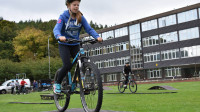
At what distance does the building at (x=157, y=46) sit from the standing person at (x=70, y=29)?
47.8m

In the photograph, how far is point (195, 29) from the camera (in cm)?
5178

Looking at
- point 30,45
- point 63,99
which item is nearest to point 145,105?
point 63,99

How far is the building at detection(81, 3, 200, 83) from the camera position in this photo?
52.7m

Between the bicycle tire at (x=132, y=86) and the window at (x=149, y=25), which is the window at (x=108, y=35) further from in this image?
the bicycle tire at (x=132, y=86)

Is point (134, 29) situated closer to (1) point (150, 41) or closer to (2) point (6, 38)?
(1) point (150, 41)

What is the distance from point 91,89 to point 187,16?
5217cm

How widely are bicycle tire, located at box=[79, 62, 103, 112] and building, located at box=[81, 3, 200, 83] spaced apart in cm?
4819

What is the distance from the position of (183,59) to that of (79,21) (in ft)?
168

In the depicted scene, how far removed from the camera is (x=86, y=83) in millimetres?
4895

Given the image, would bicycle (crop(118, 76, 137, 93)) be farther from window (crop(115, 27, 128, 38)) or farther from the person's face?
window (crop(115, 27, 128, 38))

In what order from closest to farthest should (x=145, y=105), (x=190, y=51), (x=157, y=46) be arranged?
(x=145, y=105) → (x=190, y=51) → (x=157, y=46)

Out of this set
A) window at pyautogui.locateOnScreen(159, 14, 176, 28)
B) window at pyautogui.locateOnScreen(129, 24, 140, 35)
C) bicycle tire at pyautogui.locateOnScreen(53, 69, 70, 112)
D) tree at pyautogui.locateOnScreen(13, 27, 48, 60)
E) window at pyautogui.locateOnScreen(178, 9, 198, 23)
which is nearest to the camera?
bicycle tire at pyautogui.locateOnScreen(53, 69, 70, 112)

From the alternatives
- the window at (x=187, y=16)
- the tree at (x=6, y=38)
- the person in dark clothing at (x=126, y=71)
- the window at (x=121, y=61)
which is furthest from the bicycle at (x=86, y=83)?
the tree at (x=6, y=38)

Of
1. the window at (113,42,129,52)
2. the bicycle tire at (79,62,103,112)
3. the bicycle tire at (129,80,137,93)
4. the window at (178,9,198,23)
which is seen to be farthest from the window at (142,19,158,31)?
the bicycle tire at (79,62,103,112)
